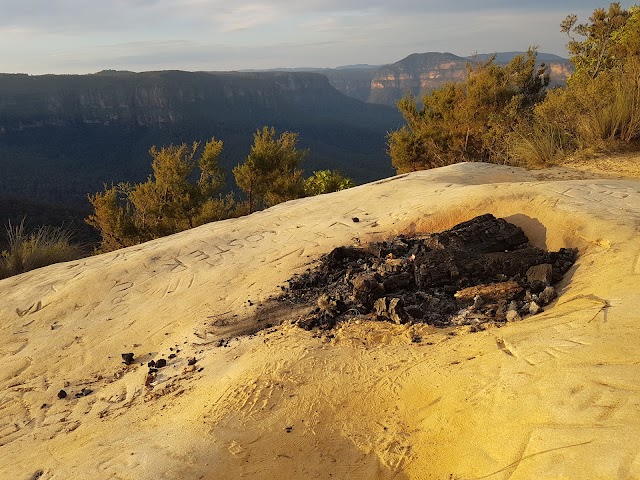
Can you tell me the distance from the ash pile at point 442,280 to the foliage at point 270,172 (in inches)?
561

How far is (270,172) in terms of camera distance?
19.8 meters

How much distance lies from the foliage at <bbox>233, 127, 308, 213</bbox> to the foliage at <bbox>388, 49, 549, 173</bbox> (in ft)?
14.2

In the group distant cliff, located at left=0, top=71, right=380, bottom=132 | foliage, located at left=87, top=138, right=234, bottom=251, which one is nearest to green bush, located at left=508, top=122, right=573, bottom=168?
foliage, located at left=87, top=138, right=234, bottom=251

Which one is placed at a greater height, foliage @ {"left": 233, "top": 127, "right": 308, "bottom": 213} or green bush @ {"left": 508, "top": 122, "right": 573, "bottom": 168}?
green bush @ {"left": 508, "top": 122, "right": 573, "bottom": 168}

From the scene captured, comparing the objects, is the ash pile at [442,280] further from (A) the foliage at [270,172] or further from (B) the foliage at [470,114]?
(A) the foliage at [270,172]

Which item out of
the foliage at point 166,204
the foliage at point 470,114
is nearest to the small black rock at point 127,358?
the foliage at point 470,114

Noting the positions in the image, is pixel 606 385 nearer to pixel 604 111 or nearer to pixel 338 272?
pixel 338 272

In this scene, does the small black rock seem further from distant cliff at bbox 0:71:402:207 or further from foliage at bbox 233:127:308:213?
distant cliff at bbox 0:71:402:207

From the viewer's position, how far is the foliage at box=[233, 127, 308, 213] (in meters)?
19.3

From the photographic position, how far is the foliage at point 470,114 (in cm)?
1554

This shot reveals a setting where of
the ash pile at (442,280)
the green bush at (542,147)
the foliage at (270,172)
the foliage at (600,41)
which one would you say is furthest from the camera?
the foliage at (270,172)

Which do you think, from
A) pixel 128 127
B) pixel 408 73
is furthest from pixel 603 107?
pixel 408 73

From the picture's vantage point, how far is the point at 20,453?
11.1 feet

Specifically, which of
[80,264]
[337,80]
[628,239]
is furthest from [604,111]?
[337,80]
